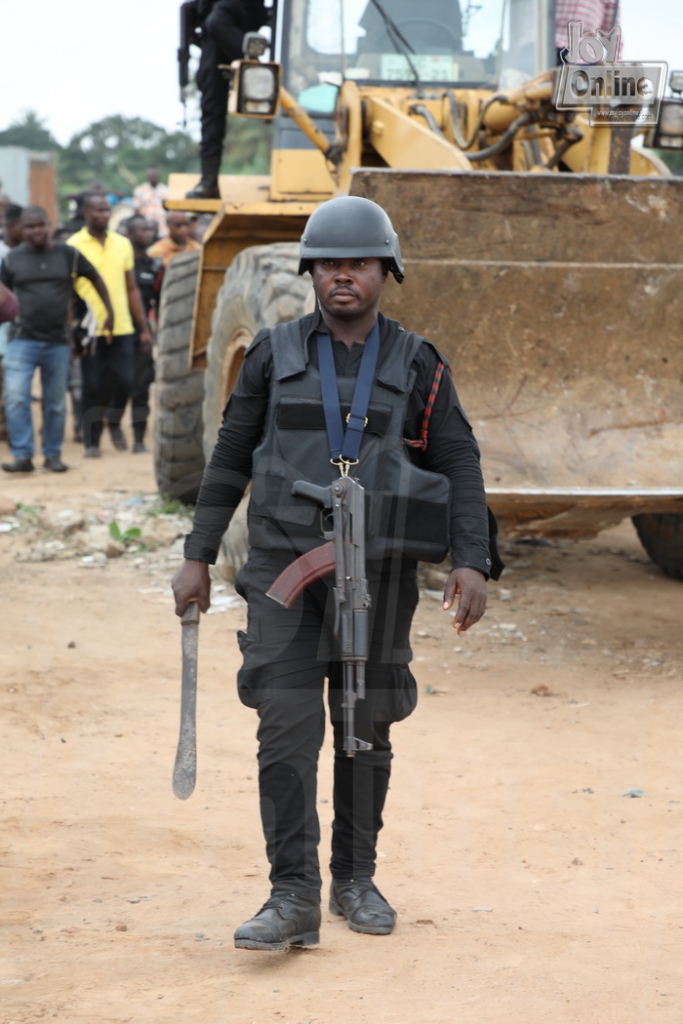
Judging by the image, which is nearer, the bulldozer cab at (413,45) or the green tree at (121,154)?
the bulldozer cab at (413,45)

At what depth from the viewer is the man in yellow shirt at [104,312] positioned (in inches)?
402

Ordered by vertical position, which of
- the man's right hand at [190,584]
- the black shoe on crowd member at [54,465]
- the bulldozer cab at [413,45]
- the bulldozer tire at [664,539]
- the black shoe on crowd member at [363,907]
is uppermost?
the bulldozer cab at [413,45]

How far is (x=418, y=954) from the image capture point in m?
3.09

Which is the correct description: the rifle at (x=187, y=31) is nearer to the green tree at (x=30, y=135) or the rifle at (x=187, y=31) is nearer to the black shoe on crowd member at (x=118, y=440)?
the black shoe on crowd member at (x=118, y=440)

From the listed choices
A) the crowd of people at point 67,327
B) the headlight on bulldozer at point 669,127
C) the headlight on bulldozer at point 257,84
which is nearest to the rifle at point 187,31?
the headlight on bulldozer at point 257,84

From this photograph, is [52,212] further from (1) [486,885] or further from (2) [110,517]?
(1) [486,885]

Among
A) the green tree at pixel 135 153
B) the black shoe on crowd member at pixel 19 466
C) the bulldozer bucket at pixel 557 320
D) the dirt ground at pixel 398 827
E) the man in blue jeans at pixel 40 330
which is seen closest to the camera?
the dirt ground at pixel 398 827

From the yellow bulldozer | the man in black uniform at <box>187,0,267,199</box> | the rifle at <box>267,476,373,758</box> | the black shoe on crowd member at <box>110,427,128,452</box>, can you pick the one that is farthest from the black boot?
the rifle at <box>267,476,373,758</box>

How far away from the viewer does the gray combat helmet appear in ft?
10.2

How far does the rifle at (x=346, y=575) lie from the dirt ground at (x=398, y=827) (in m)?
0.59

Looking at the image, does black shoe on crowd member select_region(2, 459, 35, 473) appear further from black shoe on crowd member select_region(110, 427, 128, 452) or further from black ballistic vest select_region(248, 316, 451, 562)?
black ballistic vest select_region(248, 316, 451, 562)

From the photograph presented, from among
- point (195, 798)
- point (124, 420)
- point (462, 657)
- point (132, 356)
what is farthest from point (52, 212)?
point (195, 798)

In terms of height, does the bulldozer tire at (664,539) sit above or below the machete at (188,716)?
below

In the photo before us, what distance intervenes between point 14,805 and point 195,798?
22.5 inches
